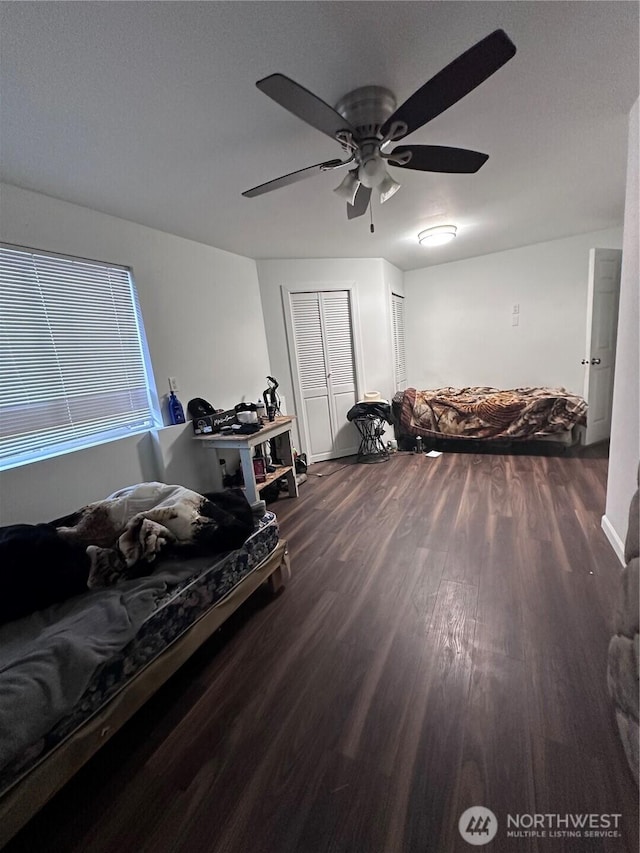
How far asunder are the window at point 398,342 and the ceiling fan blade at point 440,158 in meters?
3.07

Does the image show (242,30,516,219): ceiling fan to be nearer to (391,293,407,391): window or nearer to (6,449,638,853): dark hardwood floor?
(6,449,638,853): dark hardwood floor

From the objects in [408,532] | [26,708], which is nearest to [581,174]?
[408,532]

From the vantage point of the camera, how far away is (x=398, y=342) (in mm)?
4906

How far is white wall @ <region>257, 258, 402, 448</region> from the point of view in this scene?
3764 mm

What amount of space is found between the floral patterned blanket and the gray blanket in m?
3.42

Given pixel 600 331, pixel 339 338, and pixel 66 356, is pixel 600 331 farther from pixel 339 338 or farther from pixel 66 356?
pixel 66 356

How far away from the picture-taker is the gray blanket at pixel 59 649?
36.5 inches

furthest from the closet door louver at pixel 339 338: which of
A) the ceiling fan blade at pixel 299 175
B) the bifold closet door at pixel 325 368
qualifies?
the ceiling fan blade at pixel 299 175

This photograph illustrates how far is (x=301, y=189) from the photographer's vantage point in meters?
2.14

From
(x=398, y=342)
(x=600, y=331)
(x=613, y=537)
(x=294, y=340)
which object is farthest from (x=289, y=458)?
(x=600, y=331)

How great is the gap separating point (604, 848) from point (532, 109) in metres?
2.75

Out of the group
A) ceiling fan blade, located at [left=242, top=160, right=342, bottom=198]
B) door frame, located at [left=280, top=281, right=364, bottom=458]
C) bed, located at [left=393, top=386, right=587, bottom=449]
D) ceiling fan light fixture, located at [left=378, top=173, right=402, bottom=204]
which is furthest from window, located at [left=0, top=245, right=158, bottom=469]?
bed, located at [left=393, top=386, right=587, bottom=449]

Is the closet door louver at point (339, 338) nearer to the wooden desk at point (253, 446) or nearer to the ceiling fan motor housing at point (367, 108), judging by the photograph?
the wooden desk at point (253, 446)

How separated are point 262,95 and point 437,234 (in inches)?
90.9
